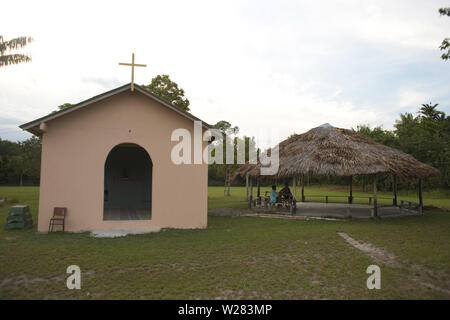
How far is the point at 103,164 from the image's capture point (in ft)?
30.5

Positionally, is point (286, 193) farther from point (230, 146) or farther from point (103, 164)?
point (230, 146)

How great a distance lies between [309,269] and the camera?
229 inches

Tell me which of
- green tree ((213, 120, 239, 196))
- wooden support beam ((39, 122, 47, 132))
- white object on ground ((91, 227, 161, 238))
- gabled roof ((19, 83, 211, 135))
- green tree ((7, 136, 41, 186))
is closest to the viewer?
white object on ground ((91, 227, 161, 238))

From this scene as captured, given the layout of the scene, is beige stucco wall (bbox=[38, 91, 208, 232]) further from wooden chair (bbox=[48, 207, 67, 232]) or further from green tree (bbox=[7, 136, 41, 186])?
green tree (bbox=[7, 136, 41, 186])

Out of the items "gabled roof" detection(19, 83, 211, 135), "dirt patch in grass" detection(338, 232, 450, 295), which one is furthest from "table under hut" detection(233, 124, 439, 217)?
"gabled roof" detection(19, 83, 211, 135)

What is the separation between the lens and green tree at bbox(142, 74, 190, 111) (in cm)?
2155

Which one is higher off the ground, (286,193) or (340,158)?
(340,158)

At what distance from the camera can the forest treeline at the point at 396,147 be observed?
83.0 ft

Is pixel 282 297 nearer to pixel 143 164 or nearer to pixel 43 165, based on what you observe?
pixel 43 165

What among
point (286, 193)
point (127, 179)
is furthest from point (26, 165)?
point (286, 193)

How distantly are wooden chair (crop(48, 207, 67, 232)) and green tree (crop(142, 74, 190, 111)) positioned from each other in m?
13.7

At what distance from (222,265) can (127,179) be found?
1004cm

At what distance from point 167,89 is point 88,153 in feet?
43.7
